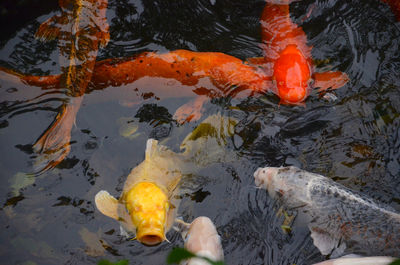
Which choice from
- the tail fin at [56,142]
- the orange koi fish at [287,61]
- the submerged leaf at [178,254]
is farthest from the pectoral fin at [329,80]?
the submerged leaf at [178,254]

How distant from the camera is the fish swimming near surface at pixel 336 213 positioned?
3.41 m

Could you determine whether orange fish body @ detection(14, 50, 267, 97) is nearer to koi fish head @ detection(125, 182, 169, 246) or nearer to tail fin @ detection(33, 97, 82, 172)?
tail fin @ detection(33, 97, 82, 172)

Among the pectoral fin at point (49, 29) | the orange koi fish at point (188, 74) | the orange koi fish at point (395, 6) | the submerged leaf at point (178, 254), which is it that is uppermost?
the orange koi fish at point (395, 6)

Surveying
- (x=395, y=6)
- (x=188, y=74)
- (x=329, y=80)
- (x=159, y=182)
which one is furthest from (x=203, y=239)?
(x=395, y=6)

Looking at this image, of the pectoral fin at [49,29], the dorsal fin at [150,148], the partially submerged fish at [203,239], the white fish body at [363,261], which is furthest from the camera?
the pectoral fin at [49,29]

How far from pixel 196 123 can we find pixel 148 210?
1217 millimetres

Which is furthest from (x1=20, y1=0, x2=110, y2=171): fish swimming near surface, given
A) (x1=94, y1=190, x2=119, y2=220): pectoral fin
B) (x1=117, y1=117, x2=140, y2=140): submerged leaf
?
(x1=94, y1=190, x2=119, y2=220): pectoral fin

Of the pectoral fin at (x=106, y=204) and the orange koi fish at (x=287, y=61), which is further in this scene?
the orange koi fish at (x=287, y=61)

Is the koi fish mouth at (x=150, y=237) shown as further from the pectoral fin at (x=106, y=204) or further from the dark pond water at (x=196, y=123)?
the pectoral fin at (x=106, y=204)

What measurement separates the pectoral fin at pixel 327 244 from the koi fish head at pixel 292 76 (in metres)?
1.43

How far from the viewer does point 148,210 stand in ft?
11.3

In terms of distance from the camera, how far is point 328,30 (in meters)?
4.76

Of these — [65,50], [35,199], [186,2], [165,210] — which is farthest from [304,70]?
[35,199]

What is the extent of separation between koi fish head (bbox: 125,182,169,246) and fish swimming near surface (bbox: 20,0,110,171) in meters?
0.92
